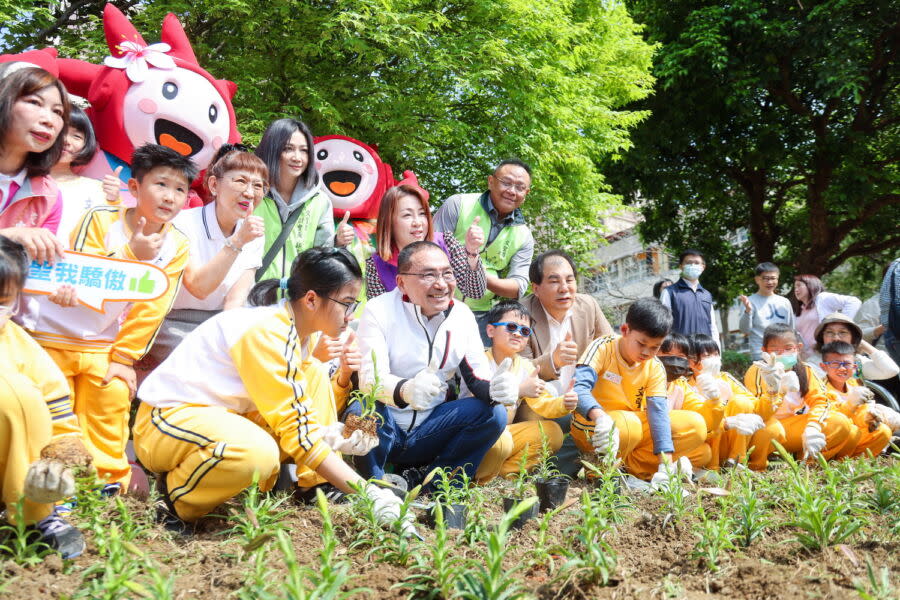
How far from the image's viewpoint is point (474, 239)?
4.68m

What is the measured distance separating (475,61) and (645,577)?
779 centimetres

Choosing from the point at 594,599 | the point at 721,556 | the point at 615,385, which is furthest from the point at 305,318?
the point at 615,385

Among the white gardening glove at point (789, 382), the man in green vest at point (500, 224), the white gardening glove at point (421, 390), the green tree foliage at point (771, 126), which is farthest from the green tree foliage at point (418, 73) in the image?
the white gardening glove at point (789, 382)

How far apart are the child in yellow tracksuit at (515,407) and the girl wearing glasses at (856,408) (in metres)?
2.52

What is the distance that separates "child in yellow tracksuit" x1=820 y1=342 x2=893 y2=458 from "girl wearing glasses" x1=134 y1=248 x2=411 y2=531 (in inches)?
162

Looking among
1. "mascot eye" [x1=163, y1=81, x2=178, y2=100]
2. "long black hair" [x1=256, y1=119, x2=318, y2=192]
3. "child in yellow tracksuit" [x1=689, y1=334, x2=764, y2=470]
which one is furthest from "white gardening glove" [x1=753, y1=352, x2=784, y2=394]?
"mascot eye" [x1=163, y1=81, x2=178, y2=100]

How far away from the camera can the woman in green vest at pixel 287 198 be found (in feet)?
14.3

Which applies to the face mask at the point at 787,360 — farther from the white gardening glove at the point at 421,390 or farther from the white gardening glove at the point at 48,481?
the white gardening glove at the point at 48,481

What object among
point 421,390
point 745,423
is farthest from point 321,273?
point 745,423

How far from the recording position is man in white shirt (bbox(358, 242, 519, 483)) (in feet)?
12.0

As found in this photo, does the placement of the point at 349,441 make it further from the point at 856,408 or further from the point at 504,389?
the point at 856,408

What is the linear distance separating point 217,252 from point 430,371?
1368mm

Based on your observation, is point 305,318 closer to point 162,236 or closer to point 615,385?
point 162,236

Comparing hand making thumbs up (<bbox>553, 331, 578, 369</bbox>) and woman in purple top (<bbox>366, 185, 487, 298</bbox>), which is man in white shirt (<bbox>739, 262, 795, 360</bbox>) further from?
hand making thumbs up (<bbox>553, 331, 578, 369</bbox>)
